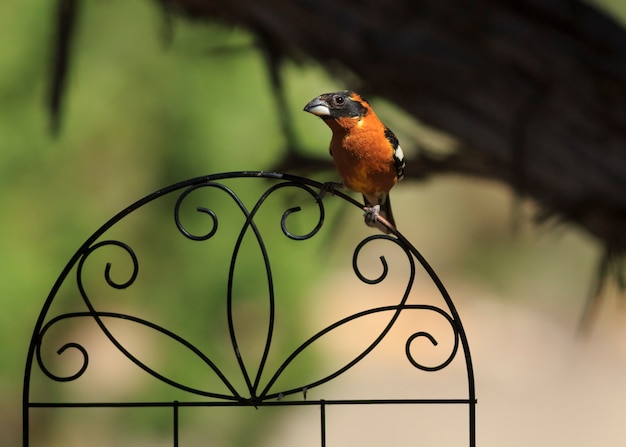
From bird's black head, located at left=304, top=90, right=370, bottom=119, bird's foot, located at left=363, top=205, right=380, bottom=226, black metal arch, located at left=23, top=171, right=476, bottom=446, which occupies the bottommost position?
black metal arch, located at left=23, top=171, right=476, bottom=446

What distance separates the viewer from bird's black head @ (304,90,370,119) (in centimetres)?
104

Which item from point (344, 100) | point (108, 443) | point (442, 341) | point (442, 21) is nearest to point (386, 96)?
point (442, 21)

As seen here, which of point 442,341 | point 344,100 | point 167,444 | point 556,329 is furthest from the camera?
point 442,341

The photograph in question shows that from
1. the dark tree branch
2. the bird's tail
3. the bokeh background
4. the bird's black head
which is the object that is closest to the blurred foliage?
the bokeh background

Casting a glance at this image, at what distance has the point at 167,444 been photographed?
111 inches

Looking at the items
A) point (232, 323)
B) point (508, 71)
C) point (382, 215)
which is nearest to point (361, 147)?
point (382, 215)

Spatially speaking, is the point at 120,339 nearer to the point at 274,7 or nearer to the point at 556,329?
the point at 274,7

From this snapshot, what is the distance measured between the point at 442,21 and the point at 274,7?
1.25 ft

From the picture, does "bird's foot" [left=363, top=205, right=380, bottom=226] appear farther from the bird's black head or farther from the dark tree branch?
the dark tree branch

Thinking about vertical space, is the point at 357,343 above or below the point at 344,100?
above

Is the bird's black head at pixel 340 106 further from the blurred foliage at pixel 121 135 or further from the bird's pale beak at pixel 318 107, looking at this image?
the blurred foliage at pixel 121 135

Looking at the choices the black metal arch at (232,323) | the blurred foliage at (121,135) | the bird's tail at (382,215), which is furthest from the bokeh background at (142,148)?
the black metal arch at (232,323)

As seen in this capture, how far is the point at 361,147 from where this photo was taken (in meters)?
1.08

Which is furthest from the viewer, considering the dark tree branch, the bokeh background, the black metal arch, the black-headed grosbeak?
the bokeh background
